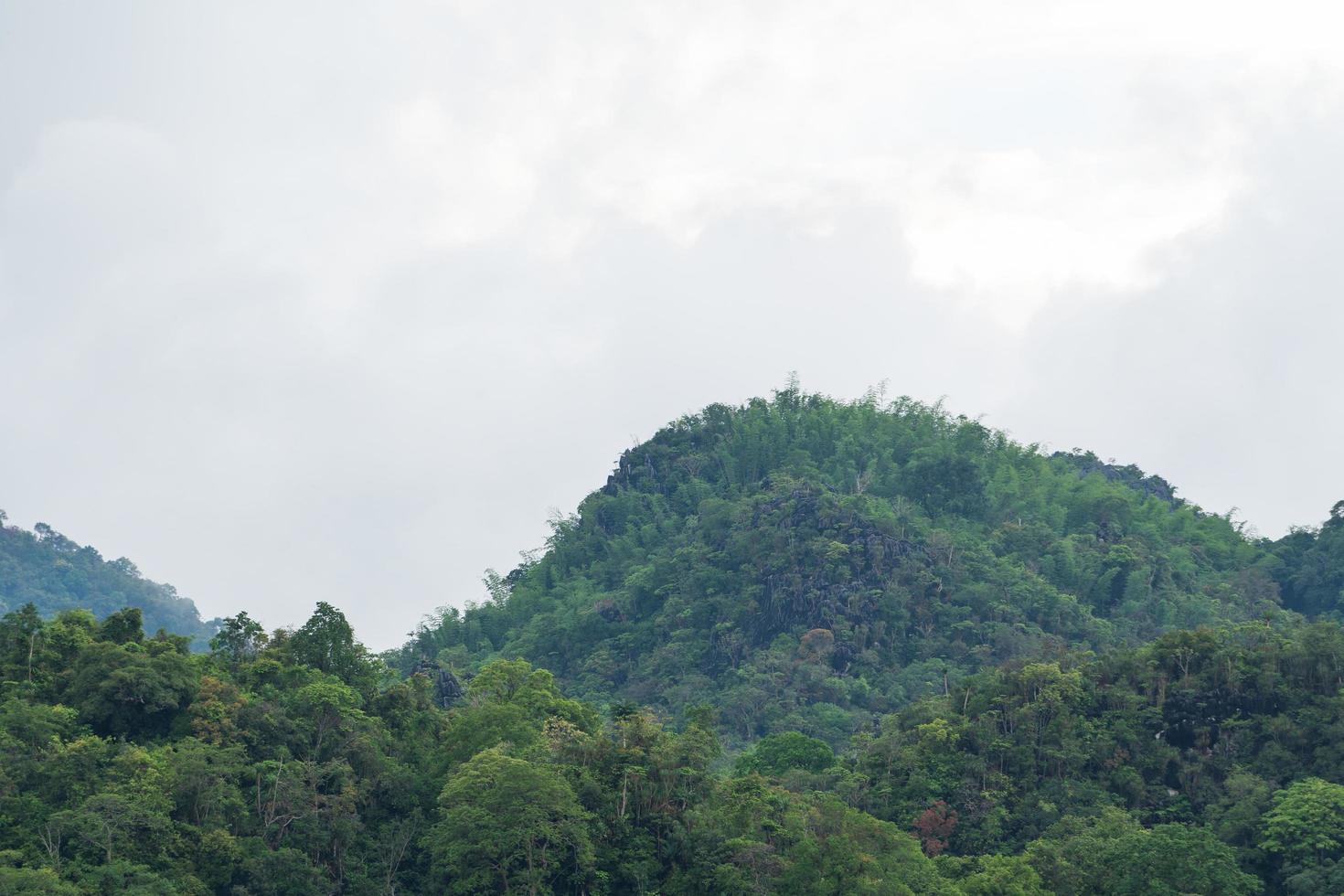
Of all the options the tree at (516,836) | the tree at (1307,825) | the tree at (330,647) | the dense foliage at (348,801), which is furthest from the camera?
the tree at (330,647)

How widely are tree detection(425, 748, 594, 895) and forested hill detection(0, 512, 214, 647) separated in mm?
92153

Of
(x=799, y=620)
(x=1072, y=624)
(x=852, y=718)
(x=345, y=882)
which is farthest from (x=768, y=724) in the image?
(x=345, y=882)

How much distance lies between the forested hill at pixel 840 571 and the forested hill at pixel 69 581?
179 ft

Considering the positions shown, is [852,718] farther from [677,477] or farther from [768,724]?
[677,477]

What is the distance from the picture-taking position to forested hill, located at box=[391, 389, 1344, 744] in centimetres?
6631

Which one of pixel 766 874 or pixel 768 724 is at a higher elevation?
pixel 768 724

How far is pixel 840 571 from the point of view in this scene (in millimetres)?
68562

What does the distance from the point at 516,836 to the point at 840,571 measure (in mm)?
33764

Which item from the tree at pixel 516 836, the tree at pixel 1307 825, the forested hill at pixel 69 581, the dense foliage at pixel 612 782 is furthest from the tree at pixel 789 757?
the forested hill at pixel 69 581

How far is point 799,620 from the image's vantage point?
68250 mm

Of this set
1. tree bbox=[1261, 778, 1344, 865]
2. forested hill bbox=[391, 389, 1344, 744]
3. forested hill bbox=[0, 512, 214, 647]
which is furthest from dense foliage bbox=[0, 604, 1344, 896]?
forested hill bbox=[0, 512, 214, 647]

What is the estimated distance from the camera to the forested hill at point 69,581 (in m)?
127

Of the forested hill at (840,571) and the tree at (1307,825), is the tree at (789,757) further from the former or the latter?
the tree at (1307,825)

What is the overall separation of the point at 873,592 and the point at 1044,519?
14470 mm
